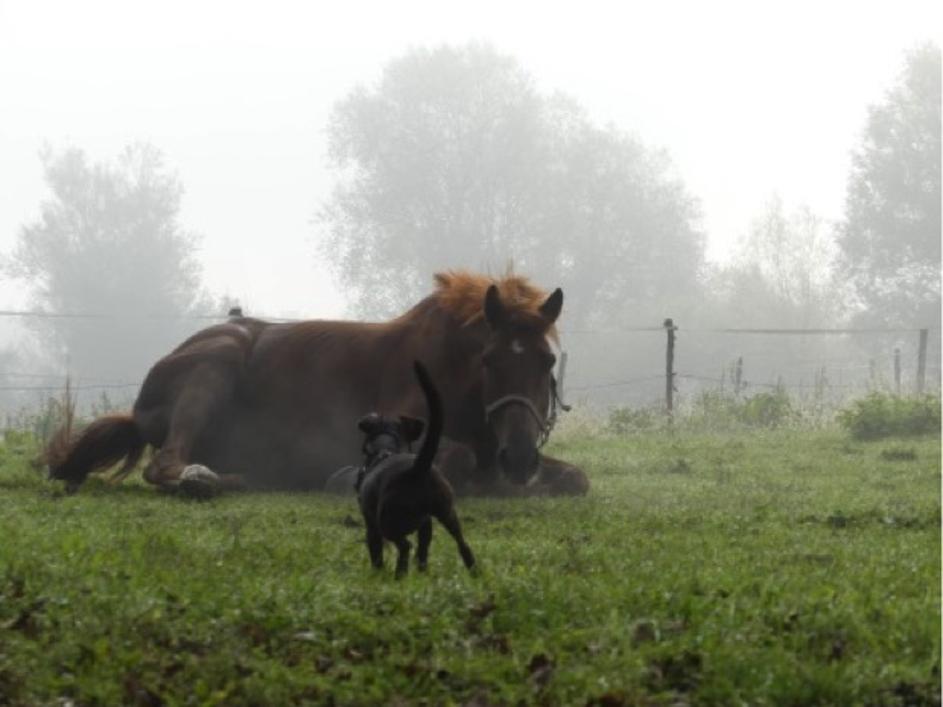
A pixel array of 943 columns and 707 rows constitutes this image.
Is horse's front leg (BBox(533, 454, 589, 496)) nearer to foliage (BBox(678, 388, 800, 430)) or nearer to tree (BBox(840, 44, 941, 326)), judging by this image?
foliage (BBox(678, 388, 800, 430))

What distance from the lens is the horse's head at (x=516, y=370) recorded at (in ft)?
35.8

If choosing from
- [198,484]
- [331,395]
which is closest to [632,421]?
[331,395]

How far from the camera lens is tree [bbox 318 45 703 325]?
2515 inches

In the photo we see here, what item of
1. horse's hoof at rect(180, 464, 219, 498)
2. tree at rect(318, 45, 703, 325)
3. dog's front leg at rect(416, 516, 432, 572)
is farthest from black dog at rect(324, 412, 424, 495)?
tree at rect(318, 45, 703, 325)

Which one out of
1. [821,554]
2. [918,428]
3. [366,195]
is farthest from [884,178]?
[821,554]

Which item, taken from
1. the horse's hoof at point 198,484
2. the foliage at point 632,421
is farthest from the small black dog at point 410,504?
the foliage at point 632,421

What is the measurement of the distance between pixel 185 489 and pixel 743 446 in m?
7.63

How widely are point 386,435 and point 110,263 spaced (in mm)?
66216

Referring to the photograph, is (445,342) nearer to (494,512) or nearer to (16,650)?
(494,512)

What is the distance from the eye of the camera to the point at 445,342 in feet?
39.5

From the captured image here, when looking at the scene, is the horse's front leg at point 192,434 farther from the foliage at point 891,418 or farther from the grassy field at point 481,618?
the foliage at point 891,418

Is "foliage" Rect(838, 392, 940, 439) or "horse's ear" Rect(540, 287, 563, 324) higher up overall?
"horse's ear" Rect(540, 287, 563, 324)

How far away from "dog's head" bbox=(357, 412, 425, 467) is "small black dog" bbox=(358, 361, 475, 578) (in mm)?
426

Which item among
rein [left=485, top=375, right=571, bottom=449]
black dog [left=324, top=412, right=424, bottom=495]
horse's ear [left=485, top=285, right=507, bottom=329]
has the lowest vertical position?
black dog [left=324, top=412, right=424, bottom=495]
